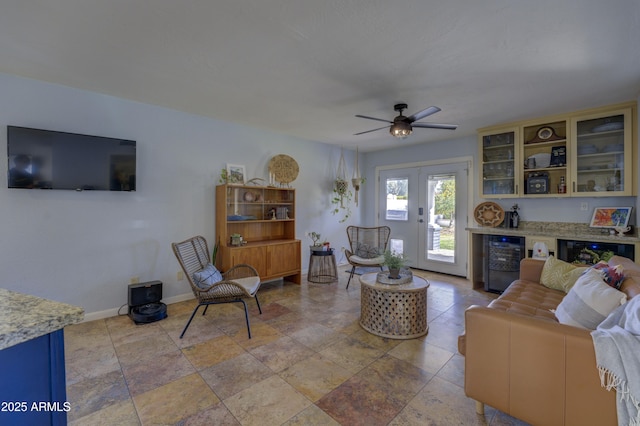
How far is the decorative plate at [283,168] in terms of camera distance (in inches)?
179

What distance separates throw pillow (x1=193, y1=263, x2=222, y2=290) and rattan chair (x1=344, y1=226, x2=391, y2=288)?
202 centimetres

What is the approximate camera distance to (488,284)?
411cm

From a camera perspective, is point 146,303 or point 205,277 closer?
point 205,277

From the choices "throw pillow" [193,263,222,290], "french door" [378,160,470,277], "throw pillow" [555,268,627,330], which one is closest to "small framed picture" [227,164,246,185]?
"throw pillow" [193,263,222,290]

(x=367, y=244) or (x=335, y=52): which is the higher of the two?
(x=335, y=52)

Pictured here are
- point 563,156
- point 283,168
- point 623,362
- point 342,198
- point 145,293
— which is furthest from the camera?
point 342,198

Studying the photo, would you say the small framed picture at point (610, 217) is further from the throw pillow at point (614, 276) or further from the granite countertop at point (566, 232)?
the throw pillow at point (614, 276)

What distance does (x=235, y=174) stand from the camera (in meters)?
4.15

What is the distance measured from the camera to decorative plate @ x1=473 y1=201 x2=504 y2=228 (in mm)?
4398

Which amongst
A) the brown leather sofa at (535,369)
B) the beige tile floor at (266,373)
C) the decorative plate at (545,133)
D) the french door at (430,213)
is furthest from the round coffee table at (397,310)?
the decorative plate at (545,133)

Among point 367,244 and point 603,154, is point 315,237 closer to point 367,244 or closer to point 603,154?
point 367,244

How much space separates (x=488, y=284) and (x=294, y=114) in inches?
144

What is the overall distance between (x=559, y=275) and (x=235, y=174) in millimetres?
4015

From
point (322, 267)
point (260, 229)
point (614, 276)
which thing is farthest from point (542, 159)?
point (260, 229)
